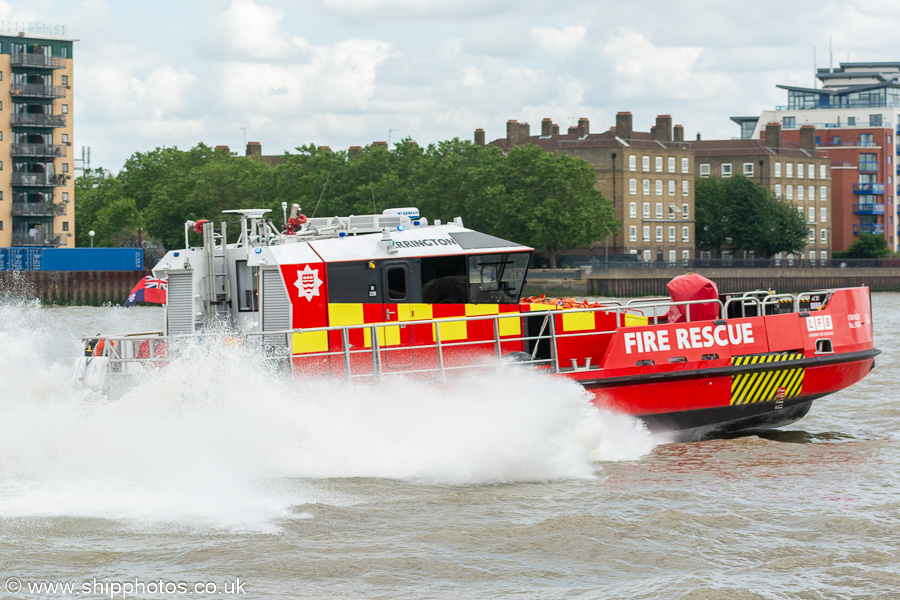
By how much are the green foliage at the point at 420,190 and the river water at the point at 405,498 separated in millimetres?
61518

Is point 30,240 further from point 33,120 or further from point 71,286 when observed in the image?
point 71,286

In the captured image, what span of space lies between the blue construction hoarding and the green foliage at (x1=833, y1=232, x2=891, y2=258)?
68.0 meters

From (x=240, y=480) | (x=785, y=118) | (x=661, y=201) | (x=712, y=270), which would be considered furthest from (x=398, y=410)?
(x=785, y=118)

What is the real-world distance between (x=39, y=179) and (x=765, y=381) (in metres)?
71.8

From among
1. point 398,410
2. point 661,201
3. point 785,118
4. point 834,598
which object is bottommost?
point 834,598

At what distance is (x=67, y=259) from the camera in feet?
221

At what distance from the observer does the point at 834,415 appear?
57.9ft

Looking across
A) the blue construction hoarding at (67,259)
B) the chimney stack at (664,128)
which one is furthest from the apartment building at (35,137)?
the chimney stack at (664,128)

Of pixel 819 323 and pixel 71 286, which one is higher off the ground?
pixel 71 286

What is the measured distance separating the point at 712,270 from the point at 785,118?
52452 mm

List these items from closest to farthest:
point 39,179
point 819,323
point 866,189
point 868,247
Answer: point 819,323 → point 39,179 → point 868,247 → point 866,189

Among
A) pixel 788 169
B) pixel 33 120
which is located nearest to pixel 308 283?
pixel 33 120

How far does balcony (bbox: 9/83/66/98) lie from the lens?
3009 inches

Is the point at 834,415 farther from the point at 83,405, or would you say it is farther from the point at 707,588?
the point at 83,405
